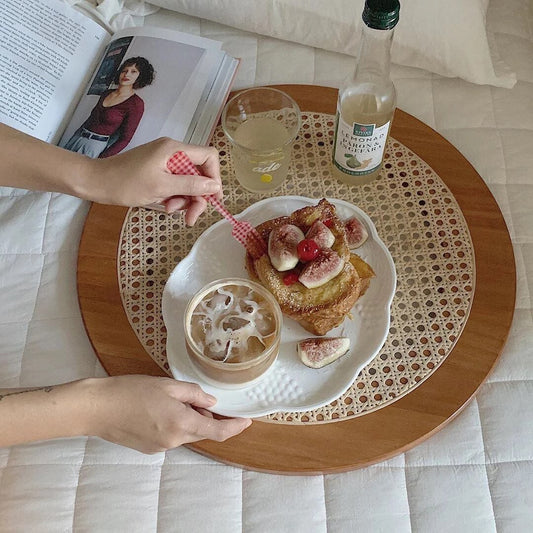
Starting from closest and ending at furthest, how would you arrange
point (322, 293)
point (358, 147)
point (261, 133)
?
1. point (322, 293)
2. point (358, 147)
3. point (261, 133)

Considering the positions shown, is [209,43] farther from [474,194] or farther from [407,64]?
[474,194]

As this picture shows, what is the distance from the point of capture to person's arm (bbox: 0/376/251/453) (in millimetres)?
851

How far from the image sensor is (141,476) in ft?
3.05

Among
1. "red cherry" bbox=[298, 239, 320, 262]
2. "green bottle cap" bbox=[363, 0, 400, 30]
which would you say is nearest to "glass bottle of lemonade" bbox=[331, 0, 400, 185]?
"green bottle cap" bbox=[363, 0, 400, 30]

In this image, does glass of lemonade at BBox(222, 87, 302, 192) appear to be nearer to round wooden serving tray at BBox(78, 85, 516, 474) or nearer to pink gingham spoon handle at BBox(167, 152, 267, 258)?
pink gingham spoon handle at BBox(167, 152, 267, 258)

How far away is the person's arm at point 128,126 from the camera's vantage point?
1195 mm

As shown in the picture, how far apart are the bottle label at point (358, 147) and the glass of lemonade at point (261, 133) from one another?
3.4 inches

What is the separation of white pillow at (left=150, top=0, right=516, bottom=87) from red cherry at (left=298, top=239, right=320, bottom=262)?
0.57 meters

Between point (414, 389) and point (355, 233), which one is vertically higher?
point (355, 233)

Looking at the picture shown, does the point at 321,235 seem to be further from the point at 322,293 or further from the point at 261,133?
the point at 261,133

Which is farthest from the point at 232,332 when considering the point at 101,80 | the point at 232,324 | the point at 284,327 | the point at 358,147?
the point at 101,80

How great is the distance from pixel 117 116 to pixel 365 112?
0.49 metres

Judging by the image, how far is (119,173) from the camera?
1.01m

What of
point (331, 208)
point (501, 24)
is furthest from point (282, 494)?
point (501, 24)
